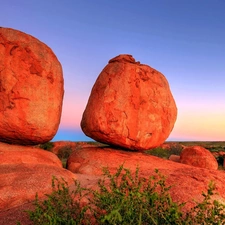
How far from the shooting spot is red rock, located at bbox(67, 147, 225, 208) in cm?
909

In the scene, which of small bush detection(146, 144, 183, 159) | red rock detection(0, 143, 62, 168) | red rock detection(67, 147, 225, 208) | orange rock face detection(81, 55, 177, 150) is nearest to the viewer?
red rock detection(67, 147, 225, 208)

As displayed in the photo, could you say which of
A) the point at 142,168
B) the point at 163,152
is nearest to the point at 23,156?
the point at 142,168

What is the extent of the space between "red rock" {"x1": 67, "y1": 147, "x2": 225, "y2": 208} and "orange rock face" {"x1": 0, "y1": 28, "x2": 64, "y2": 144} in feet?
5.67

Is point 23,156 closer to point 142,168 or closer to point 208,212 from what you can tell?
point 142,168

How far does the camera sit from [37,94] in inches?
410

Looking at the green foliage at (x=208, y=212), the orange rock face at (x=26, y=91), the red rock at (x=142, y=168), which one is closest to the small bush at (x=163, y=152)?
the red rock at (x=142, y=168)

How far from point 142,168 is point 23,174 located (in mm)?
4690

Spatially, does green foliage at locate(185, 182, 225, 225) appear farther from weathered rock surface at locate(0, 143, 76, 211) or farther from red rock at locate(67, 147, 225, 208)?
red rock at locate(67, 147, 225, 208)

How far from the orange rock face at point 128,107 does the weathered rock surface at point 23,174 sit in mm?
2393

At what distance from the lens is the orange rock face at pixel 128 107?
11.5 metres

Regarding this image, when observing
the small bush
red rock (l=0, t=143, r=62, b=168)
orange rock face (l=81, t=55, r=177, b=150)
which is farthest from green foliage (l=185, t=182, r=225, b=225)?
the small bush

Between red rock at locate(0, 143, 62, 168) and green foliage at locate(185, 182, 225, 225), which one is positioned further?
red rock at locate(0, 143, 62, 168)

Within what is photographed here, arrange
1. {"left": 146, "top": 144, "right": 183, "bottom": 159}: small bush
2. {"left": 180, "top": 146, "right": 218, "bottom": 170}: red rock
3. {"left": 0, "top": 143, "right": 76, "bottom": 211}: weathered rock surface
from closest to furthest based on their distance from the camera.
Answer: {"left": 0, "top": 143, "right": 76, "bottom": 211}: weathered rock surface → {"left": 180, "top": 146, "right": 218, "bottom": 170}: red rock → {"left": 146, "top": 144, "right": 183, "bottom": 159}: small bush

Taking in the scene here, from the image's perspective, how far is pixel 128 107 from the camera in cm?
1180
